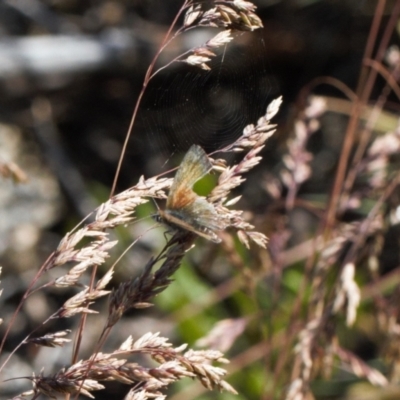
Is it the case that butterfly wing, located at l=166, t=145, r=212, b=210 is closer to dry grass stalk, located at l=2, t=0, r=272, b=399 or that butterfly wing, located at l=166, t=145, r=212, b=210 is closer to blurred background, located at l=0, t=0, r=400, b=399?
dry grass stalk, located at l=2, t=0, r=272, b=399

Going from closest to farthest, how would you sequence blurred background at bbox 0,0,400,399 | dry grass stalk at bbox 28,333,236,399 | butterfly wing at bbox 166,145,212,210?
dry grass stalk at bbox 28,333,236,399 → butterfly wing at bbox 166,145,212,210 → blurred background at bbox 0,0,400,399

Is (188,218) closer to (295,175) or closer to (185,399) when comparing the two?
(295,175)

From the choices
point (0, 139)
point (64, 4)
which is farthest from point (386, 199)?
point (64, 4)

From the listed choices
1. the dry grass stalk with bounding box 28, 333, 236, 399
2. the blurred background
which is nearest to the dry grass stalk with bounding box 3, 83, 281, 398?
the dry grass stalk with bounding box 28, 333, 236, 399

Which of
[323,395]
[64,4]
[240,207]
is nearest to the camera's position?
[323,395]

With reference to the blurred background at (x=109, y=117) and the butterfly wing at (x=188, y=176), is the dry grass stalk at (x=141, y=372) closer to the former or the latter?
the butterfly wing at (x=188, y=176)

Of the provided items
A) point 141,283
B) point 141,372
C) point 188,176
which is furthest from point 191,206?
point 141,372
